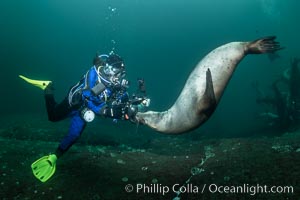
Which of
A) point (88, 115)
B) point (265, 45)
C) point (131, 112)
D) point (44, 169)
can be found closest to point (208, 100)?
point (265, 45)

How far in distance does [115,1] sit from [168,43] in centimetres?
4267

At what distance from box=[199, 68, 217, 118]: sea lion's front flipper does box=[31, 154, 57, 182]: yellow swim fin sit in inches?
128

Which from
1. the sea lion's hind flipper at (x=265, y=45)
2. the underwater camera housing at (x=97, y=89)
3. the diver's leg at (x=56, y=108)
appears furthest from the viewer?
the diver's leg at (x=56, y=108)

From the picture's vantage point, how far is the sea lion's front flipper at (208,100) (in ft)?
13.5

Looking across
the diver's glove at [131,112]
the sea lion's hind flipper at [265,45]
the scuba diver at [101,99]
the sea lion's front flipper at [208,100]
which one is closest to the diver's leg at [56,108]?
the scuba diver at [101,99]

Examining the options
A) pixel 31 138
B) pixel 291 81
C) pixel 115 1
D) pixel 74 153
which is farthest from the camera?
pixel 115 1

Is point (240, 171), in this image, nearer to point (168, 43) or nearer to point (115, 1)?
point (115, 1)

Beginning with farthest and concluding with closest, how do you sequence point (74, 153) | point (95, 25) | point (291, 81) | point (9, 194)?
point (95, 25) → point (291, 81) → point (74, 153) → point (9, 194)

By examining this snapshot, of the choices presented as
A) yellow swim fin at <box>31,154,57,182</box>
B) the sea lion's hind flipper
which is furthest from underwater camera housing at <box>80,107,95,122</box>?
the sea lion's hind flipper

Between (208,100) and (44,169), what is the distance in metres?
3.53

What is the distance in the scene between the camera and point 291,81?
12.1m

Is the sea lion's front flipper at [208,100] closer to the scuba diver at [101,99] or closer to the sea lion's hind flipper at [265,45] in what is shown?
the sea lion's hind flipper at [265,45]

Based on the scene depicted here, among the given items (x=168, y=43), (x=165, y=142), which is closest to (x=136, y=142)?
(x=165, y=142)

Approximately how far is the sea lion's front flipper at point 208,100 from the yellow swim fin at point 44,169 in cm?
325
